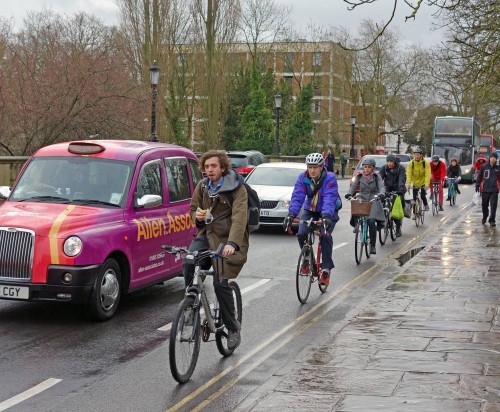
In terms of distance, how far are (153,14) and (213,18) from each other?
3701 millimetres

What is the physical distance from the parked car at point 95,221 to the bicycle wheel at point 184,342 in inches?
87.0

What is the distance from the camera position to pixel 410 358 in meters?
7.33

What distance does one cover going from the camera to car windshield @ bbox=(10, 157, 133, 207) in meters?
9.66

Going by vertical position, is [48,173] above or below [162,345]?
above

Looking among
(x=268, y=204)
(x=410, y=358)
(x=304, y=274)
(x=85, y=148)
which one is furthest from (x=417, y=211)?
(x=410, y=358)

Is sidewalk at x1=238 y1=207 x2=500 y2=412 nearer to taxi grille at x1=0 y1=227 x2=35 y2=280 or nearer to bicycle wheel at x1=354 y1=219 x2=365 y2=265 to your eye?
bicycle wheel at x1=354 y1=219 x2=365 y2=265

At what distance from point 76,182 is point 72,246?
1.38 meters

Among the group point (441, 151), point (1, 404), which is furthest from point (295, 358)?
point (441, 151)

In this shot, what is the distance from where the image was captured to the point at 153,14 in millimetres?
51938

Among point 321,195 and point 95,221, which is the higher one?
point 321,195

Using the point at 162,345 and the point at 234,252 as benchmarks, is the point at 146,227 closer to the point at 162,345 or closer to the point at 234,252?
the point at 162,345

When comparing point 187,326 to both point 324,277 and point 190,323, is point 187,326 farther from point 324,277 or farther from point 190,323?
point 324,277

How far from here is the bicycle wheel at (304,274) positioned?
10398 millimetres

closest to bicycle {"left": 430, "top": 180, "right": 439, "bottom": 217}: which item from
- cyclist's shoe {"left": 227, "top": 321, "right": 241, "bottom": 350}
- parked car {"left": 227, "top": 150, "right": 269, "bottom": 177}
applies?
parked car {"left": 227, "top": 150, "right": 269, "bottom": 177}
